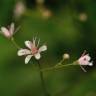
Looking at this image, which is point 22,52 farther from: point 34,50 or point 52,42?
point 52,42

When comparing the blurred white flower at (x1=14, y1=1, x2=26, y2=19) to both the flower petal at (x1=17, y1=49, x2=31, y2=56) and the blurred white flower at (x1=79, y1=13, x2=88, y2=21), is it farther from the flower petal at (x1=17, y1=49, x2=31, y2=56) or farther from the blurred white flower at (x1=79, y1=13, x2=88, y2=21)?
the flower petal at (x1=17, y1=49, x2=31, y2=56)

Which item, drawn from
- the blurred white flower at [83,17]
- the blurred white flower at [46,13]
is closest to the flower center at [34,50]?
the blurred white flower at [83,17]

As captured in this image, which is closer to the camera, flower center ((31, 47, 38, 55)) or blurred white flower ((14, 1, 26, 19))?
flower center ((31, 47, 38, 55))

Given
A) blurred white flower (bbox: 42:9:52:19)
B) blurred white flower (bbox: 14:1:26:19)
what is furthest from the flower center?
blurred white flower (bbox: 14:1:26:19)

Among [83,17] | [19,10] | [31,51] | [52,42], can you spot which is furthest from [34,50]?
[19,10]

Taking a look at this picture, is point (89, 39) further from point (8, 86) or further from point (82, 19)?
point (8, 86)

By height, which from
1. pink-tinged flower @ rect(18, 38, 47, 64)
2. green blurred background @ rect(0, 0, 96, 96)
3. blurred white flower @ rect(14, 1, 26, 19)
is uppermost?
blurred white flower @ rect(14, 1, 26, 19)

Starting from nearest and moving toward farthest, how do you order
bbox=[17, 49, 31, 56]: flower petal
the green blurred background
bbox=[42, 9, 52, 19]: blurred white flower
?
bbox=[17, 49, 31, 56]: flower petal, the green blurred background, bbox=[42, 9, 52, 19]: blurred white flower

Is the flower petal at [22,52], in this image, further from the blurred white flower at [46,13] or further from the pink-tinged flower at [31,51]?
→ the blurred white flower at [46,13]
